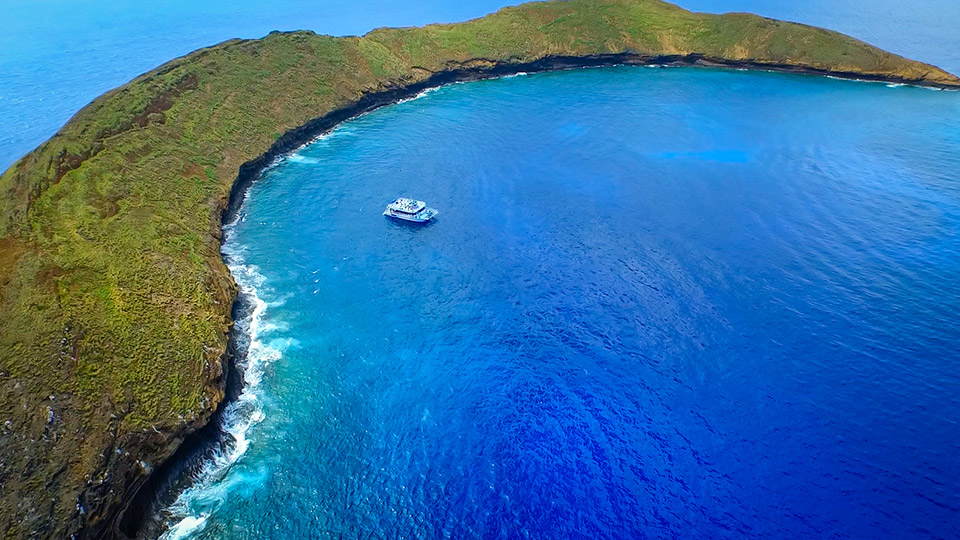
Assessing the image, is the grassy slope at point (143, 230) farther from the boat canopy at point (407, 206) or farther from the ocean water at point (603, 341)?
the boat canopy at point (407, 206)

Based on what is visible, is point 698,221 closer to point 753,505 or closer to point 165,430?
point 753,505

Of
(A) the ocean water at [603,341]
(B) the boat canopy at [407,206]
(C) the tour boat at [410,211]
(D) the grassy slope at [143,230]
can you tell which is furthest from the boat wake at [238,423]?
(B) the boat canopy at [407,206]

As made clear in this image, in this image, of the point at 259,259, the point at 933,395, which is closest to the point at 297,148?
the point at 259,259

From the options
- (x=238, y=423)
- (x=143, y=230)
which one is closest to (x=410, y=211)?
(x=143, y=230)

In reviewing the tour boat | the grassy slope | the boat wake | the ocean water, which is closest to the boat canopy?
the tour boat

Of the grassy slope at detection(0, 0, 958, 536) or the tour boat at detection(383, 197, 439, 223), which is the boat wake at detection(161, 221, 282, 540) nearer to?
the grassy slope at detection(0, 0, 958, 536)

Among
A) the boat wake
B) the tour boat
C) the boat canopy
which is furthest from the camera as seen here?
the boat canopy
